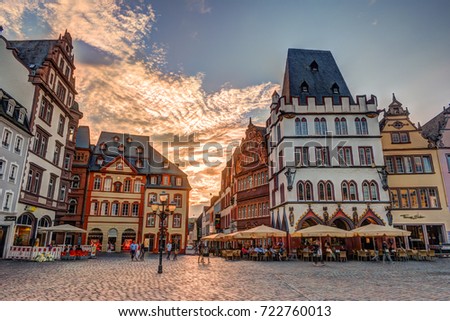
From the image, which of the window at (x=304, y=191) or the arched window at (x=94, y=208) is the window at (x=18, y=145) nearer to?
the arched window at (x=94, y=208)

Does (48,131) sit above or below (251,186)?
above

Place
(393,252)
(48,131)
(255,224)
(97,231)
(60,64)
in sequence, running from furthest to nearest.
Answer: (97,231) → (255,224) → (60,64) → (48,131) → (393,252)

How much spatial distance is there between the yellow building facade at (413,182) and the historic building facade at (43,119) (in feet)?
120

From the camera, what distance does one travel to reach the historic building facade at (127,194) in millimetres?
46938

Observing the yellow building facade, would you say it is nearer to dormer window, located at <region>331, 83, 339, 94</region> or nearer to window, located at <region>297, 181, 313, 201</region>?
dormer window, located at <region>331, 83, 339, 94</region>

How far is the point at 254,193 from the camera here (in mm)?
42625

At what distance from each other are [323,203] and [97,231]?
108 feet

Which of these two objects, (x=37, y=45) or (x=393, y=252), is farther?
(x=37, y=45)

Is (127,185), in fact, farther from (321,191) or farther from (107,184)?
(321,191)

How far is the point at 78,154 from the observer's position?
47781mm

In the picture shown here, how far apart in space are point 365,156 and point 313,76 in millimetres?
12237
